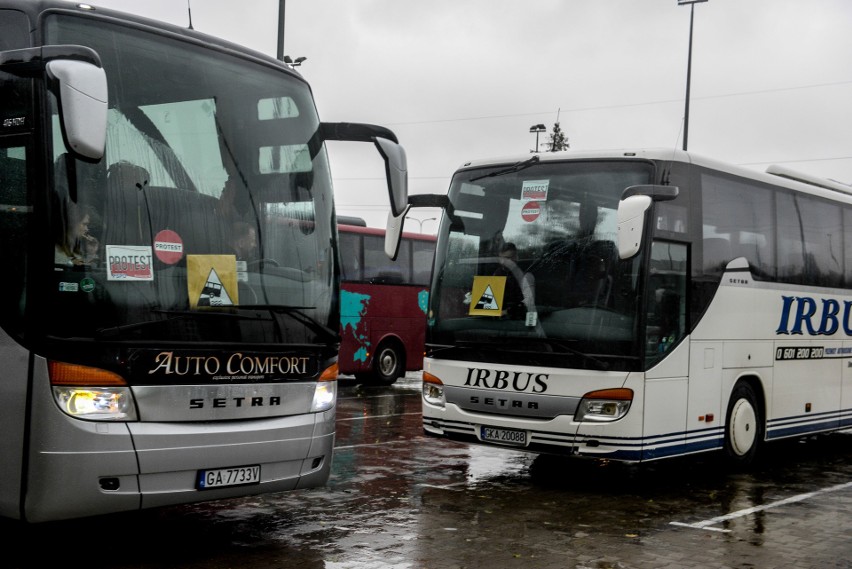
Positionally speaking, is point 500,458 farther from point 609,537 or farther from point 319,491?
point 609,537

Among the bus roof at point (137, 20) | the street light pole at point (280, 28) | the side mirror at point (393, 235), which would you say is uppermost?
the street light pole at point (280, 28)

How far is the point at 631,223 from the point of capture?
922 centimetres

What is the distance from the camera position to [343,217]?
23.1 metres

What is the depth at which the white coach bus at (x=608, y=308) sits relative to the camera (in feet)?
32.2

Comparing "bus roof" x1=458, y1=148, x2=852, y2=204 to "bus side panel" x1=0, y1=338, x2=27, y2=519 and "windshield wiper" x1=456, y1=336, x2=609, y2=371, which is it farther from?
"bus side panel" x1=0, y1=338, x2=27, y2=519

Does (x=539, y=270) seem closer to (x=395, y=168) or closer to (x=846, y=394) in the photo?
(x=395, y=168)

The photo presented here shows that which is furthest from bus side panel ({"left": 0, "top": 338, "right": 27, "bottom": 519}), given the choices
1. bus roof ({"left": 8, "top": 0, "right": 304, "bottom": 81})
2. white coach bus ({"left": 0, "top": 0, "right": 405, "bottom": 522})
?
bus roof ({"left": 8, "top": 0, "right": 304, "bottom": 81})

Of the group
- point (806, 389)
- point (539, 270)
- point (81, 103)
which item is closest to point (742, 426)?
point (806, 389)

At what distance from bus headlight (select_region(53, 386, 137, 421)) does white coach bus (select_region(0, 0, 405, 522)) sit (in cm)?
1

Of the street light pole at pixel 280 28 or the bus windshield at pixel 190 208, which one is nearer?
the bus windshield at pixel 190 208

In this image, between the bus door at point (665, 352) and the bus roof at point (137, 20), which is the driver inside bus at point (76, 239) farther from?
the bus door at point (665, 352)

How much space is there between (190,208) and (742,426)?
714 centimetres

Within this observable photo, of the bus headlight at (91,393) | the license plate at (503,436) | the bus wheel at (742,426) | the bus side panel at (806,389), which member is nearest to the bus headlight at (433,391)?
the license plate at (503,436)

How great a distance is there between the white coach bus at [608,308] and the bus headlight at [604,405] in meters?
0.01
